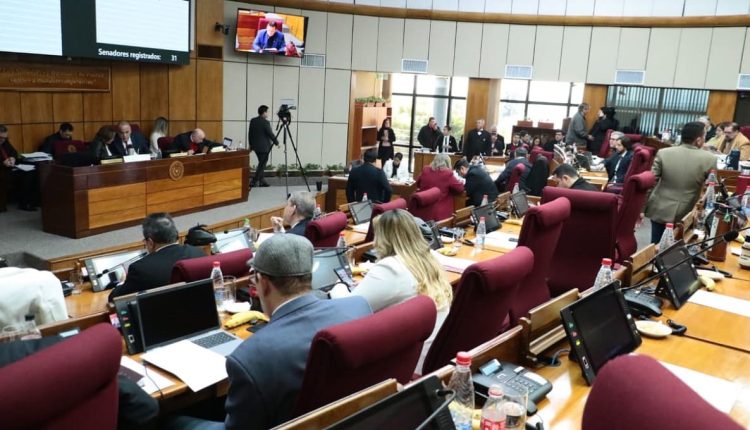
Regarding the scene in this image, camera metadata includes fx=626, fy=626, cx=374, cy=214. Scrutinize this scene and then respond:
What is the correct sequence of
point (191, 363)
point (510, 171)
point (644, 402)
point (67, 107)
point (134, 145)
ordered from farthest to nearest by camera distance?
point (134, 145) < point (67, 107) < point (510, 171) < point (191, 363) < point (644, 402)

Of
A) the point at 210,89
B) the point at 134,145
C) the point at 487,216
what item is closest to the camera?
the point at 487,216

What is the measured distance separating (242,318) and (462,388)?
5.00 feet

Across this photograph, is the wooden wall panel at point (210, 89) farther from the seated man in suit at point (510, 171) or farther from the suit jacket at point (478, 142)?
the seated man in suit at point (510, 171)

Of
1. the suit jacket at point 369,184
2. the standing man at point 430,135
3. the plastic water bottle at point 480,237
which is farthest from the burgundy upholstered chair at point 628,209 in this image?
the standing man at point 430,135

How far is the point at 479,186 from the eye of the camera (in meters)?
7.98

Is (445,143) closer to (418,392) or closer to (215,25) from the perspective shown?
(215,25)

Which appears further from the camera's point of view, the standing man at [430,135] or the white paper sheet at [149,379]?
the standing man at [430,135]

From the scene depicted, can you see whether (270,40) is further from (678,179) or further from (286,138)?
(678,179)

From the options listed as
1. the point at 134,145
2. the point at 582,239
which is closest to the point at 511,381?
the point at 582,239

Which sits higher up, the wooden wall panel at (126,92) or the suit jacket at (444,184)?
the wooden wall panel at (126,92)

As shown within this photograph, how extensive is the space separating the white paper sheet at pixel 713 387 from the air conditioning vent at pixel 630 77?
11151mm

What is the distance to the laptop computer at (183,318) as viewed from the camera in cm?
296

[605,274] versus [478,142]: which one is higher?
[478,142]

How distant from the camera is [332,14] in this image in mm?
13141
